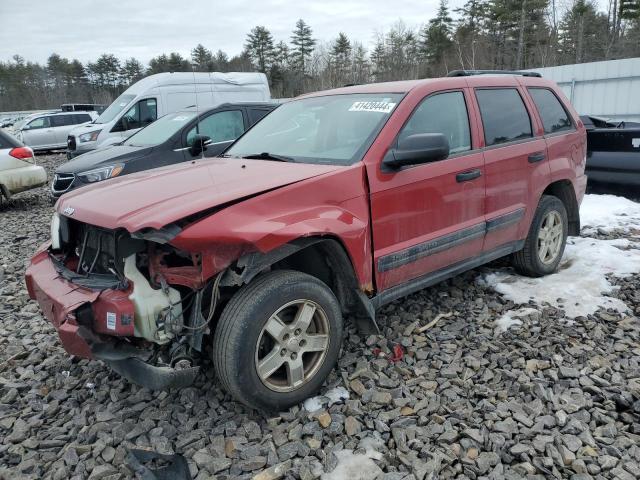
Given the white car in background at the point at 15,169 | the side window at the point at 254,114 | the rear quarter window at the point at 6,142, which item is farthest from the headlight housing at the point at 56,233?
the rear quarter window at the point at 6,142

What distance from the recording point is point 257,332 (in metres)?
2.63

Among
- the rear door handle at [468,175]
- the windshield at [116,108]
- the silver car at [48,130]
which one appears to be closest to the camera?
the rear door handle at [468,175]

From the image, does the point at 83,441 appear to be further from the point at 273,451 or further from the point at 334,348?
the point at 334,348

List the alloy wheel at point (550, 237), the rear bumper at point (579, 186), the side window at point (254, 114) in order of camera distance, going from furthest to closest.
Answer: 1. the side window at point (254, 114)
2. the rear bumper at point (579, 186)
3. the alloy wheel at point (550, 237)

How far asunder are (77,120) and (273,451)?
22.5 m

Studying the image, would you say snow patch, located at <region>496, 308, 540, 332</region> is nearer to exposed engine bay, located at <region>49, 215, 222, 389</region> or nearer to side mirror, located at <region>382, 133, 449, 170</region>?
→ side mirror, located at <region>382, 133, 449, 170</region>

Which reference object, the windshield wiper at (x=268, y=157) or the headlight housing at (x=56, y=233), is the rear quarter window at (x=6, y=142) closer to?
the headlight housing at (x=56, y=233)

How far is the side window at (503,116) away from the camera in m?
4.02

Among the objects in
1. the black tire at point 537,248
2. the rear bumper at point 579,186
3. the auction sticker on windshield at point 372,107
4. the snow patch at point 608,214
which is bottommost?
the snow patch at point 608,214

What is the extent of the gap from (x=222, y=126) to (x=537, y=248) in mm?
5182

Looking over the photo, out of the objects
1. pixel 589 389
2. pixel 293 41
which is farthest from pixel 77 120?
pixel 293 41

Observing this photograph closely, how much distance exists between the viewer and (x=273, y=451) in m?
2.59

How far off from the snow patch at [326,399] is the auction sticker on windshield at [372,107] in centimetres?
186

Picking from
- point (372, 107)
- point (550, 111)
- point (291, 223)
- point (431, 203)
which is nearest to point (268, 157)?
point (372, 107)
